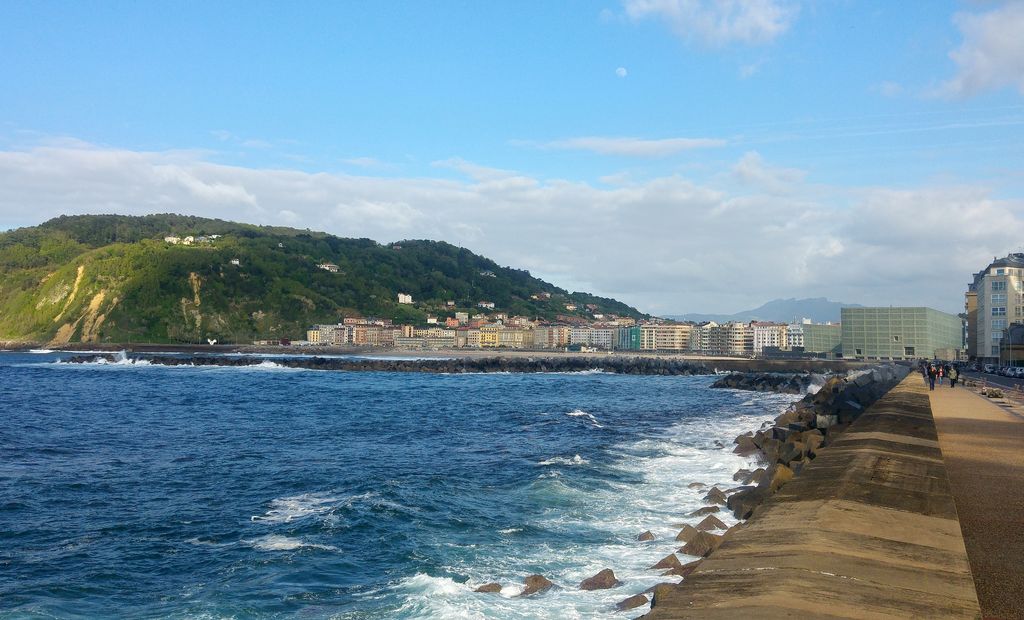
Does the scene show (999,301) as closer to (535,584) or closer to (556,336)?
(535,584)

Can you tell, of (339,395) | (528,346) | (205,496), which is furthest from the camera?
(528,346)

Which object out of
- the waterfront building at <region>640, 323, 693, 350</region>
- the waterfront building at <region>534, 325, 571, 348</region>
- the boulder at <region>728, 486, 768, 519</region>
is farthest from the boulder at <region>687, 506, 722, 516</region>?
the waterfront building at <region>640, 323, 693, 350</region>

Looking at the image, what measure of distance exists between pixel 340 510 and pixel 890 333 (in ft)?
260

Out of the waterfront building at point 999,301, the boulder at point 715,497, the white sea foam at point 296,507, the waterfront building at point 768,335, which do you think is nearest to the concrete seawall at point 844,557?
the boulder at point 715,497

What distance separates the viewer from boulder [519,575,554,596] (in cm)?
858

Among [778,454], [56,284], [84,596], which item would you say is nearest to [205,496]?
[84,596]

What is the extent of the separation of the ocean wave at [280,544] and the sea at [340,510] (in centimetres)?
4

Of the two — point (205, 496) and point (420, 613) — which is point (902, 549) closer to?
point (420, 613)

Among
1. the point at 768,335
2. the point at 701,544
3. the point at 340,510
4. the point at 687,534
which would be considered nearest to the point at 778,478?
the point at 687,534

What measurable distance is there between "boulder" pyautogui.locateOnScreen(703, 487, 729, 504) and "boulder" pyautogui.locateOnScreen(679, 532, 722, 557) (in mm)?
3066

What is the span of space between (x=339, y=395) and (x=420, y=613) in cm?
3372

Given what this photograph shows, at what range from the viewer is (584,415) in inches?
1152

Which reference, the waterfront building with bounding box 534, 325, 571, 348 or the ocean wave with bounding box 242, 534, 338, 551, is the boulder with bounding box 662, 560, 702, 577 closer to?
the ocean wave with bounding box 242, 534, 338, 551

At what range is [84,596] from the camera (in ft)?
28.9
